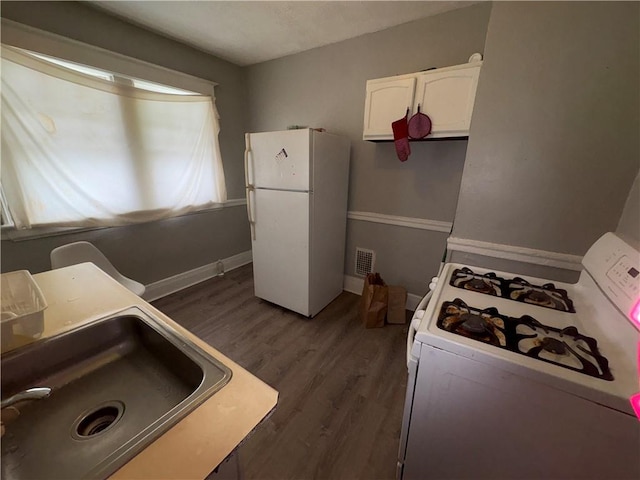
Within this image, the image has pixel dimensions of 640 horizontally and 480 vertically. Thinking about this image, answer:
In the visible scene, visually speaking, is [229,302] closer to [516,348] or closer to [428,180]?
[428,180]

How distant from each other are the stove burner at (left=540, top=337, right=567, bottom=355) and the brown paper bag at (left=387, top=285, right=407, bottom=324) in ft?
4.79

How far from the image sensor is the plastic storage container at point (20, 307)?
2.16 ft

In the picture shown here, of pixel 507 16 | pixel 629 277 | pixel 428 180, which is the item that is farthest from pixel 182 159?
pixel 629 277

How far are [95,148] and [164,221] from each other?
813 millimetres

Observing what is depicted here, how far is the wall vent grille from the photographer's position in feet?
8.55

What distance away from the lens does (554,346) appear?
2.52 feet

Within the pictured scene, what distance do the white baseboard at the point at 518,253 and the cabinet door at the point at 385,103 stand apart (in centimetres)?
100

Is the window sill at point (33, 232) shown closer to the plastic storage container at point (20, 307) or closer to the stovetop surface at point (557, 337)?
the plastic storage container at point (20, 307)

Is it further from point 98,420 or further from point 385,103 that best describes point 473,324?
point 385,103

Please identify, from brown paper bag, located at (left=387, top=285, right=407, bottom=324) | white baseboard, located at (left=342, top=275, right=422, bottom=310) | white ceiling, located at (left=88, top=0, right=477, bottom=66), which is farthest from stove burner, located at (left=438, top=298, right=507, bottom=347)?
white ceiling, located at (left=88, top=0, right=477, bottom=66)

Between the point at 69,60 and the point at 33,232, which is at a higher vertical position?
the point at 69,60

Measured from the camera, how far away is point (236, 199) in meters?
3.29

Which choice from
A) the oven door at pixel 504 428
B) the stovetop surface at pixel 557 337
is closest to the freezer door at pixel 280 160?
the stovetop surface at pixel 557 337

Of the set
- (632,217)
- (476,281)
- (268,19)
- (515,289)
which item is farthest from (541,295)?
(268,19)
